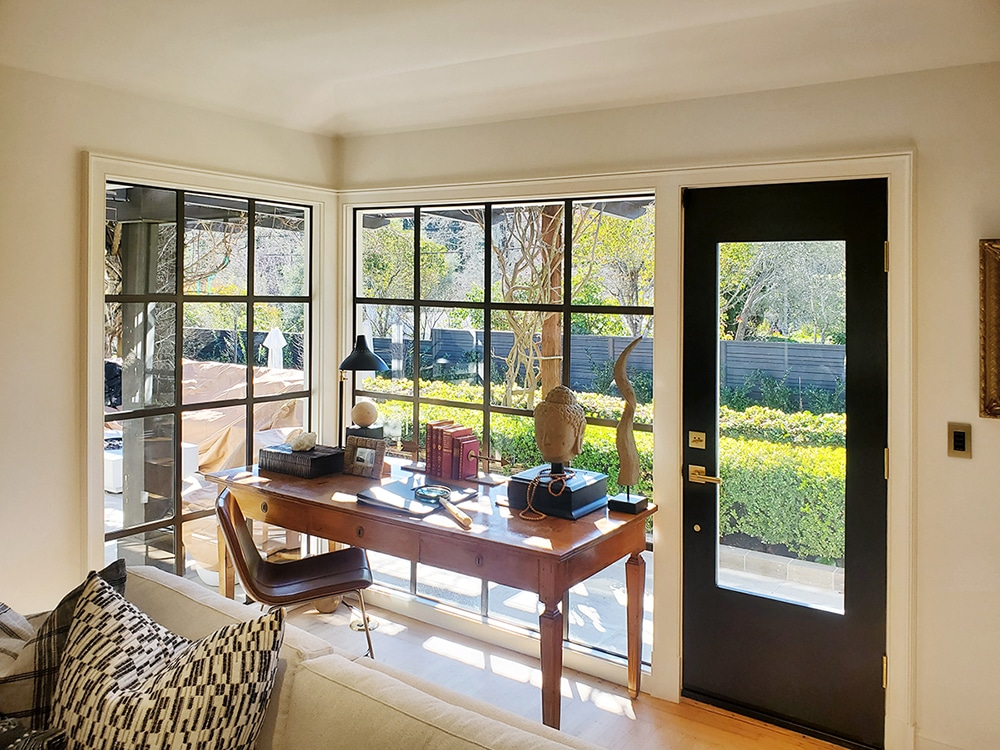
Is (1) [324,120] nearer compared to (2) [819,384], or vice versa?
(2) [819,384]

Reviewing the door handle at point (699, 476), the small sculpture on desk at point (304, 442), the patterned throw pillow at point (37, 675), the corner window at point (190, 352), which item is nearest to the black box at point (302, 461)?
the small sculpture on desk at point (304, 442)

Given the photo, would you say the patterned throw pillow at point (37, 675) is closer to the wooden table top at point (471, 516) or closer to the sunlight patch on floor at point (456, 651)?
the wooden table top at point (471, 516)

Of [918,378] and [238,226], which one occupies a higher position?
[238,226]

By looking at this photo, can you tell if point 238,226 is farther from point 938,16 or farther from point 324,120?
point 938,16

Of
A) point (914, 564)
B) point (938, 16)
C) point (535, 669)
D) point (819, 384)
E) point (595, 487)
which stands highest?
point (938, 16)

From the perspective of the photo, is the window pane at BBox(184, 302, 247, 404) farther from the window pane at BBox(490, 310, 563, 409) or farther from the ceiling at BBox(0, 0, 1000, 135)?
the window pane at BBox(490, 310, 563, 409)

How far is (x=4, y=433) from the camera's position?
8.79 ft

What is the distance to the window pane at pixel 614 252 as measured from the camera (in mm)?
3051

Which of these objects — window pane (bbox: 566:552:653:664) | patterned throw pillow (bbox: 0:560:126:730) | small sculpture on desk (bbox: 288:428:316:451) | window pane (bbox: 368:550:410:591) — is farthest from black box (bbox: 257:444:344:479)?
patterned throw pillow (bbox: 0:560:126:730)

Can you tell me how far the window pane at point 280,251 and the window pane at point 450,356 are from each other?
25.6 inches

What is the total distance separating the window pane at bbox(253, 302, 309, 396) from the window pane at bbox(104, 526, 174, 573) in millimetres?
745

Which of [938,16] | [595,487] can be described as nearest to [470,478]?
[595,487]

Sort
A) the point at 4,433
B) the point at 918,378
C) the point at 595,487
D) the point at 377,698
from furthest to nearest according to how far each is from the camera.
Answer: the point at 595,487
the point at 4,433
the point at 918,378
the point at 377,698

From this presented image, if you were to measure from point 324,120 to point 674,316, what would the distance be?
190cm
